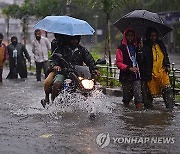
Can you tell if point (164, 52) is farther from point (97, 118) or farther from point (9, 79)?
point (9, 79)

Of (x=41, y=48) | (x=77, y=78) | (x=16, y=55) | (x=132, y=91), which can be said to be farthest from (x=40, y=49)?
(x=77, y=78)

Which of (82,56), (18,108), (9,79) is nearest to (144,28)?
(82,56)

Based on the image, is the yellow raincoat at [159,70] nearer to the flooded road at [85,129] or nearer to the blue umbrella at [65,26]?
the flooded road at [85,129]

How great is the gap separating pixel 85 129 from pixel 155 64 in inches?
108

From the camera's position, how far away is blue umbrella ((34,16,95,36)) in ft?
29.4

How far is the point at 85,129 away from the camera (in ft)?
24.2

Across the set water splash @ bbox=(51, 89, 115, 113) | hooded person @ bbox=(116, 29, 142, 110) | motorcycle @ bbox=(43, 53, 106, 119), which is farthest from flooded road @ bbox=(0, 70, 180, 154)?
hooded person @ bbox=(116, 29, 142, 110)

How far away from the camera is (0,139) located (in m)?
6.71

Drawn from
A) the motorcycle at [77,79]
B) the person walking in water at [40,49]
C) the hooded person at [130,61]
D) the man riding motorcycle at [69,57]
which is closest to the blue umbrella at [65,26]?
the man riding motorcycle at [69,57]

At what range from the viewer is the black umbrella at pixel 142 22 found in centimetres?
990

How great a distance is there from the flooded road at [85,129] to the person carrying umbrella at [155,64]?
0.47 meters

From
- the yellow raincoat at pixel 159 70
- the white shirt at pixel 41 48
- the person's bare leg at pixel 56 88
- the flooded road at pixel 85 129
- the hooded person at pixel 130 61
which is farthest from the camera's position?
the white shirt at pixel 41 48

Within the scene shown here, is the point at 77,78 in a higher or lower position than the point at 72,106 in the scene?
higher

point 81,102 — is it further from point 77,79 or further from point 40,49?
point 40,49
